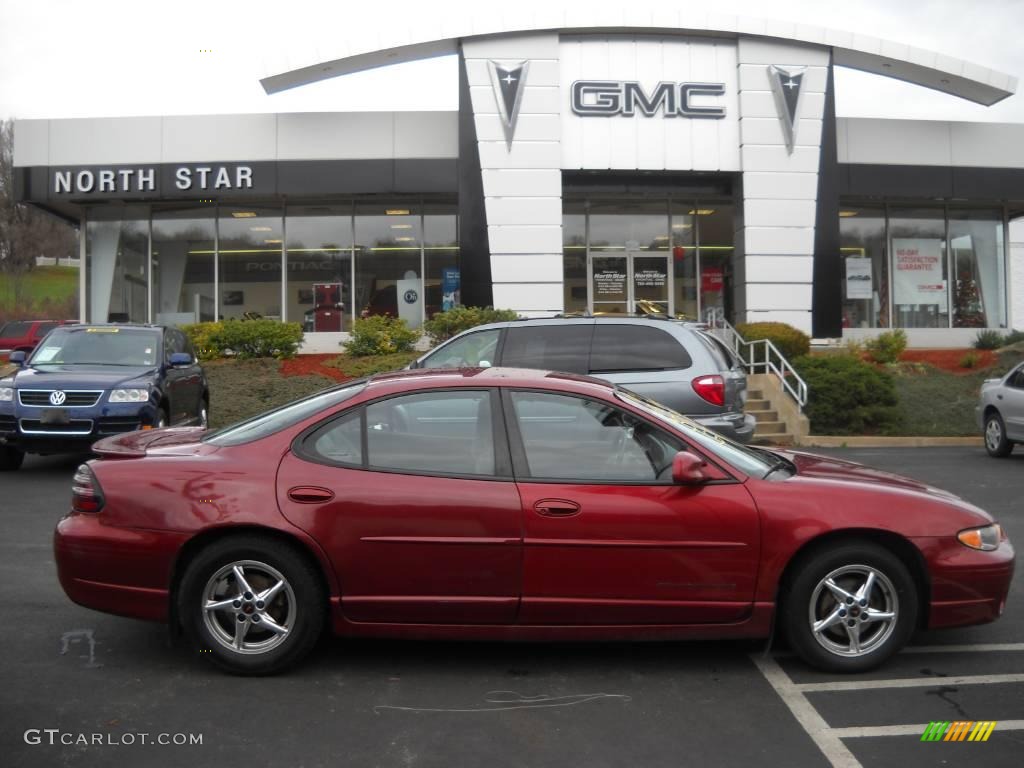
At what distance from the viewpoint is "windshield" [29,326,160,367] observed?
11.9m

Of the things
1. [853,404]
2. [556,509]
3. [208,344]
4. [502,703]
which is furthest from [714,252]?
[502,703]

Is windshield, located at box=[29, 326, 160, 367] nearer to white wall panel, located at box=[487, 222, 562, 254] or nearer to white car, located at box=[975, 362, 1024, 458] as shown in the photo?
white wall panel, located at box=[487, 222, 562, 254]

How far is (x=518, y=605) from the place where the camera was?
15.0ft

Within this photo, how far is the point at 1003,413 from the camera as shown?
13547 mm

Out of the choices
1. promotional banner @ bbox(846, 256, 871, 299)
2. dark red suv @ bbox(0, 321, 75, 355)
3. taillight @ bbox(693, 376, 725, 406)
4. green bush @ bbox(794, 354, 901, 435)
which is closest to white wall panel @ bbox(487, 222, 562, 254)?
green bush @ bbox(794, 354, 901, 435)

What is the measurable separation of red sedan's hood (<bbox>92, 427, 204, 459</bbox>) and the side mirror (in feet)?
8.00

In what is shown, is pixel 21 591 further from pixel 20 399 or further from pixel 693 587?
pixel 20 399

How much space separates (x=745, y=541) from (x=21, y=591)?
183 inches

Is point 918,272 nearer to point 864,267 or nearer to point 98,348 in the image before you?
point 864,267

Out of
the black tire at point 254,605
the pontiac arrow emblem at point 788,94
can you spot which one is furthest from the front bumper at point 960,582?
the pontiac arrow emblem at point 788,94

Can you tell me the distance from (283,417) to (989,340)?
72.5ft

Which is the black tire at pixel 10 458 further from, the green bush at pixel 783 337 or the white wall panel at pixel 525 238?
A: the green bush at pixel 783 337

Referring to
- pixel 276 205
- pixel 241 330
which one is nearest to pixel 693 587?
pixel 241 330

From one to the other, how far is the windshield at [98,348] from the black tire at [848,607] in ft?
31.0
